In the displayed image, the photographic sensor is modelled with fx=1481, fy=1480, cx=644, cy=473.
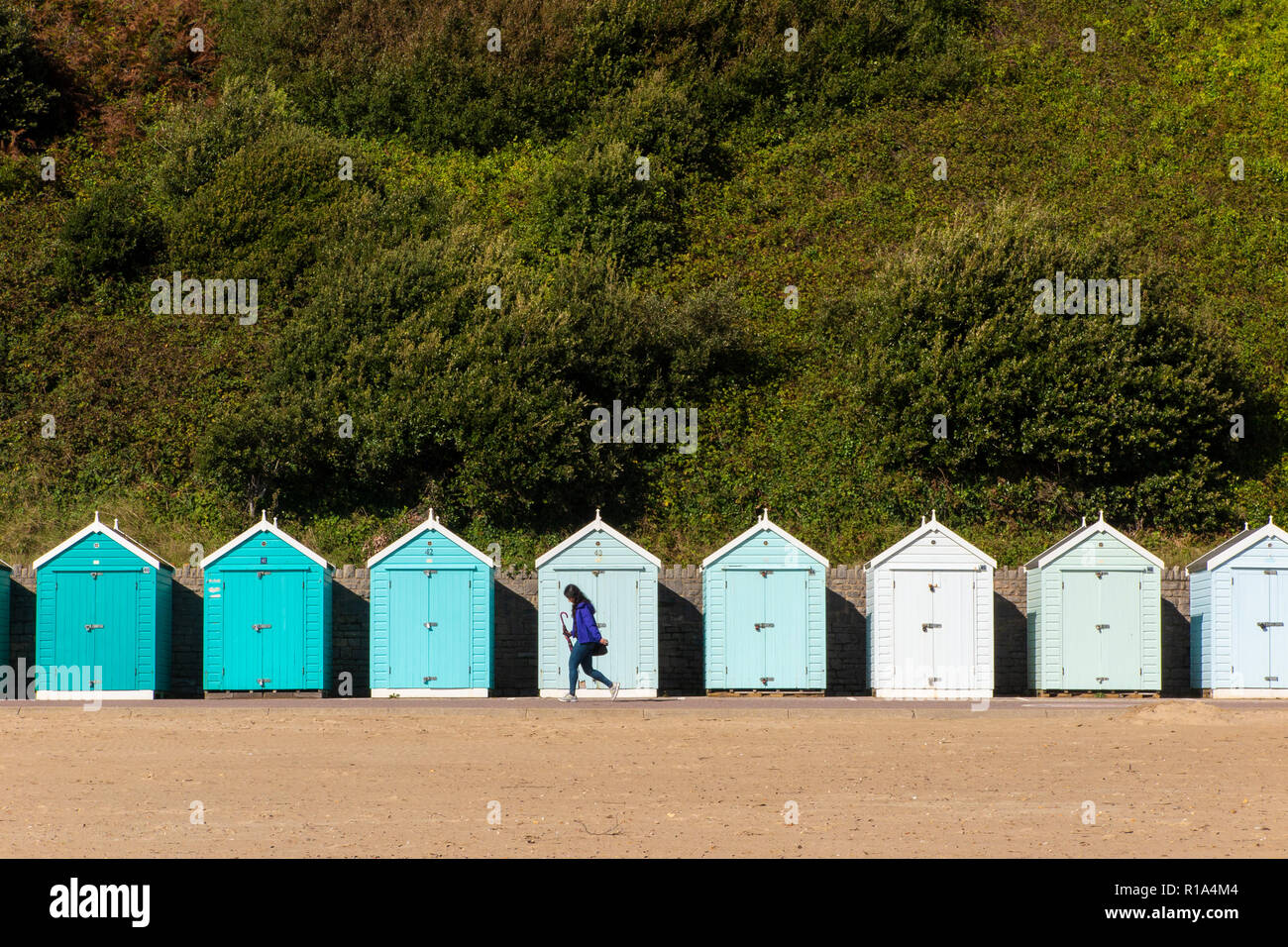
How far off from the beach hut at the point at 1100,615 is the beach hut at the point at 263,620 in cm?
906

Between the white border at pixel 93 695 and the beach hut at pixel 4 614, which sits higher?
the beach hut at pixel 4 614

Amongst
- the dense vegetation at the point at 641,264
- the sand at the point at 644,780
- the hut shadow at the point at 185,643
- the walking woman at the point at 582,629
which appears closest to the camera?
the sand at the point at 644,780

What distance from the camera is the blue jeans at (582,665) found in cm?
1709

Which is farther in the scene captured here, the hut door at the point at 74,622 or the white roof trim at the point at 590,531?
the white roof trim at the point at 590,531

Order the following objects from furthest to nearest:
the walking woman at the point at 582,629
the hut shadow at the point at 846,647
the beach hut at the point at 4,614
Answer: the hut shadow at the point at 846,647
the beach hut at the point at 4,614
the walking woman at the point at 582,629

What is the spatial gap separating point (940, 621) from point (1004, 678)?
92.5 inches

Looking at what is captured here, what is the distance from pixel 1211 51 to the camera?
119ft

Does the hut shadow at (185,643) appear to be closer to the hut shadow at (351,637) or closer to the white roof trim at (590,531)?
the hut shadow at (351,637)

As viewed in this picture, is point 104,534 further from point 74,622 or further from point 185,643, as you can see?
point 185,643

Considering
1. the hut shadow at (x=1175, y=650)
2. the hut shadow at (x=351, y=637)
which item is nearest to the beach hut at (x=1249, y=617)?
the hut shadow at (x=1175, y=650)

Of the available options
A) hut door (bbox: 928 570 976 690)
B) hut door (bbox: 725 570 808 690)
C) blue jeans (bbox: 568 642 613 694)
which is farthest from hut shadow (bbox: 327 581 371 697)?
hut door (bbox: 928 570 976 690)

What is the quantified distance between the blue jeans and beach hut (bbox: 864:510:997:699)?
11.4ft

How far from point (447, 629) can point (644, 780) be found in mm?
6770

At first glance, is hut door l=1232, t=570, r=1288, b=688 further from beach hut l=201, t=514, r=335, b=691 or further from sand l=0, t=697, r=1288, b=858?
beach hut l=201, t=514, r=335, b=691
